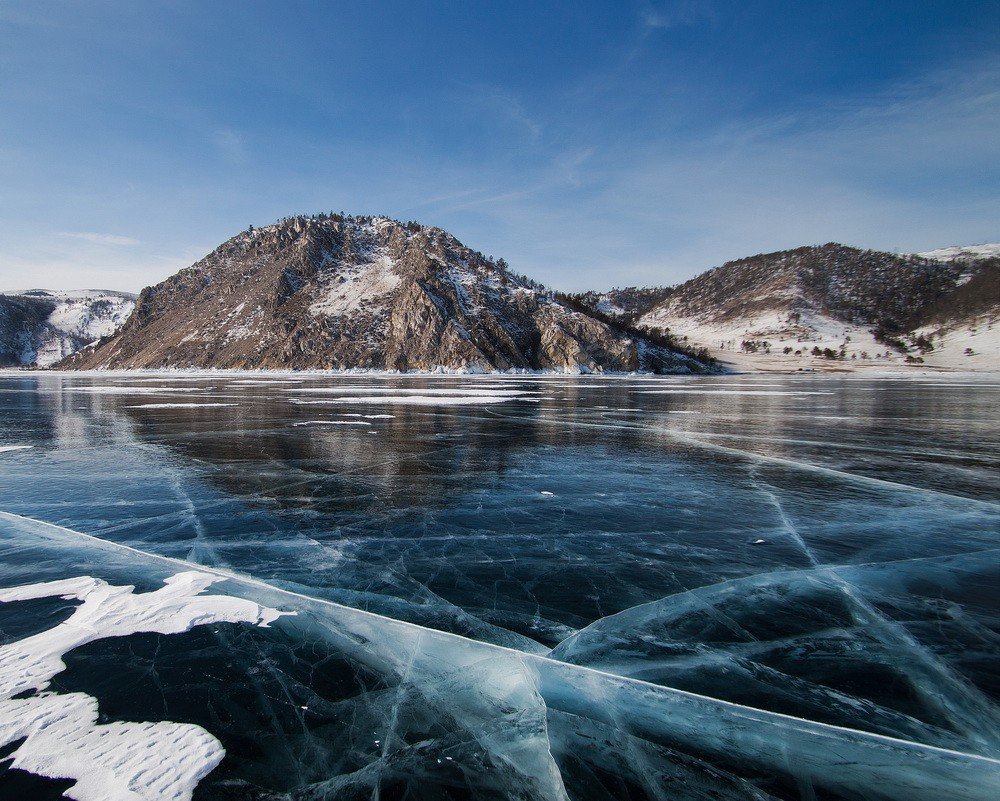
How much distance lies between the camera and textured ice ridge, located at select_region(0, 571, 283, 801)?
2.67m

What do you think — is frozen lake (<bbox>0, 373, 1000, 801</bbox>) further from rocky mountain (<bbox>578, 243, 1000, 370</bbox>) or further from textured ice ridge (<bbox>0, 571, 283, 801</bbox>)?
rocky mountain (<bbox>578, 243, 1000, 370</bbox>)

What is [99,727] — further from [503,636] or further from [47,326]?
[47,326]

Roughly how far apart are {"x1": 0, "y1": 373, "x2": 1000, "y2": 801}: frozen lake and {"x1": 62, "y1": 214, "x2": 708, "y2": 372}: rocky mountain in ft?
250

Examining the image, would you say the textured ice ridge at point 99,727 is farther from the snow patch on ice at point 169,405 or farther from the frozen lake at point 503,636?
the snow patch on ice at point 169,405

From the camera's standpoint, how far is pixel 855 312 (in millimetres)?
148375

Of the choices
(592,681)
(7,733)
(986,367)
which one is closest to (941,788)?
(592,681)

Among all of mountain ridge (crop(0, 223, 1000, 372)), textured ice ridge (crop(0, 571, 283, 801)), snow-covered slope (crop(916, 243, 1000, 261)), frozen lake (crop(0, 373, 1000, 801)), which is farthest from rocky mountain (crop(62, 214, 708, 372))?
snow-covered slope (crop(916, 243, 1000, 261))

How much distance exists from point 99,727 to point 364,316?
99.1 metres

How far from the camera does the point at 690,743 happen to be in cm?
298

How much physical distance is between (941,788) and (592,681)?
1.92 meters

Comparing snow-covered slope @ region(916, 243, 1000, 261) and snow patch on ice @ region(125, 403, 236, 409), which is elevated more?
snow-covered slope @ region(916, 243, 1000, 261)

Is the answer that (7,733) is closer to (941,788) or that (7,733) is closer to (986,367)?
(941,788)

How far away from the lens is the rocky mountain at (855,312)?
118 metres

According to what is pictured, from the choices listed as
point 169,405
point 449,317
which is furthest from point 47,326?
point 169,405
